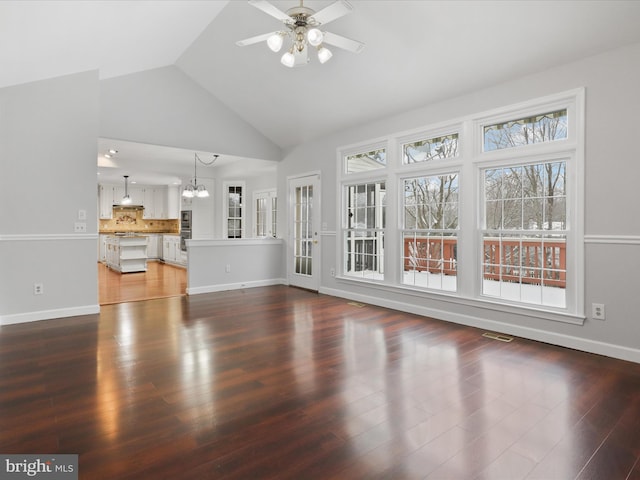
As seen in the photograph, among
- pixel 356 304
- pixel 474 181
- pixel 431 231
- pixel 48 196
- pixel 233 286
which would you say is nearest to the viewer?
pixel 474 181

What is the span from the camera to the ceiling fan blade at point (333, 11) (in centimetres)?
268

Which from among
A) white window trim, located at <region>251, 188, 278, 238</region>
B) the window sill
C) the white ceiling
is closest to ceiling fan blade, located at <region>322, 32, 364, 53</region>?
the white ceiling

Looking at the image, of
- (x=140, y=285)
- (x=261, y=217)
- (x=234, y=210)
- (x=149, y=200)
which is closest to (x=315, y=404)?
(x=140, y=285)

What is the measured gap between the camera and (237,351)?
3.38 metres

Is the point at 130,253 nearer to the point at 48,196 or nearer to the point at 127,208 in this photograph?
the point at 127,208

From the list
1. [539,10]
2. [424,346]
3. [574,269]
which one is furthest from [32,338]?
[539,10]

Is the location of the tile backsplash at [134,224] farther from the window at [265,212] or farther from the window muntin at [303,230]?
the window muntin at [303,230]

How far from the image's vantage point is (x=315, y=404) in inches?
93.4

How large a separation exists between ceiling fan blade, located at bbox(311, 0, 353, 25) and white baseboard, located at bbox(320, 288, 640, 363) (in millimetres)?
3423

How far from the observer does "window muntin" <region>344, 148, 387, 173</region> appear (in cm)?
538

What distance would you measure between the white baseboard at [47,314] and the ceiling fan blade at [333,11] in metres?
4.40

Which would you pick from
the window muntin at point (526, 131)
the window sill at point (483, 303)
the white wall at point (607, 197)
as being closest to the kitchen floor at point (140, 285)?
the window sill at point (483, 303)

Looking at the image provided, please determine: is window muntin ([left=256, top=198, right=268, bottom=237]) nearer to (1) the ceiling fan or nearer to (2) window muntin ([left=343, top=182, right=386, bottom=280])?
(2) window muntin ([left=343, top=182, right=386, bottom=280])

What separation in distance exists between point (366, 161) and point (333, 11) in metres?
2.95
